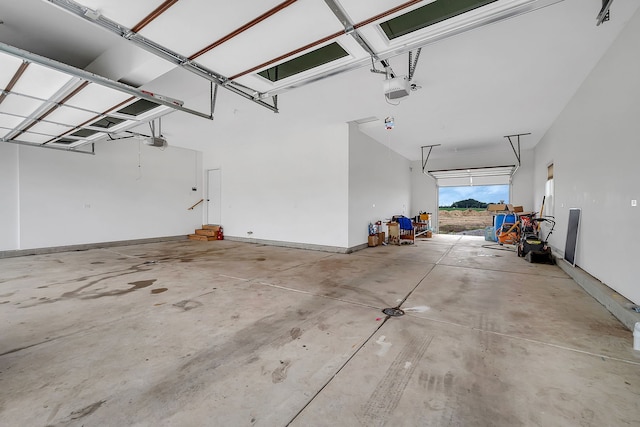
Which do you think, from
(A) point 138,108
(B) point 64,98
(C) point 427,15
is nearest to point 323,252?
(A) point 138,108

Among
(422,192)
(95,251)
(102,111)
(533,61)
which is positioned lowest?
(95,251)

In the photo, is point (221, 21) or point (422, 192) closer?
point (221, 21)

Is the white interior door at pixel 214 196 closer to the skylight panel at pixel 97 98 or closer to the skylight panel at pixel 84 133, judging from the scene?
the skylight panel at pixel 84 133

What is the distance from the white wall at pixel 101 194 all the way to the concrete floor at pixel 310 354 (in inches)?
149

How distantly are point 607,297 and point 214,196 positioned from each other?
10928 millimetres

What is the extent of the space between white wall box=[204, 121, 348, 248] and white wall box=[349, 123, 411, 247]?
14.6 inches

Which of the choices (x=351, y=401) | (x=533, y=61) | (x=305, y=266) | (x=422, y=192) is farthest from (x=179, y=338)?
(x=422, y=192)

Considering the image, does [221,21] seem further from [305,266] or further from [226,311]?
[305,266]

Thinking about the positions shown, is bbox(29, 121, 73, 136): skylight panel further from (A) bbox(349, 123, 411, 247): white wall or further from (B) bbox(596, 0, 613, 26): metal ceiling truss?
(B) bbox(596, 0, 613, 26): metal ceiling truss

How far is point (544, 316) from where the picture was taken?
3.09 meters

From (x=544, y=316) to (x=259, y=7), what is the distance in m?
4.43

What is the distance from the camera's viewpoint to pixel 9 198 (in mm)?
6734

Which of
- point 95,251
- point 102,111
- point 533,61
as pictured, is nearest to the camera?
point 533,61

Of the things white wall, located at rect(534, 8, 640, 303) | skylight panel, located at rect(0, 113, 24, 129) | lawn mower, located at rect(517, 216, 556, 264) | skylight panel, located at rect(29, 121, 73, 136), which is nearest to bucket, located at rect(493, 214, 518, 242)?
lawn mower, located at rect(517, 216, 556, 264)
